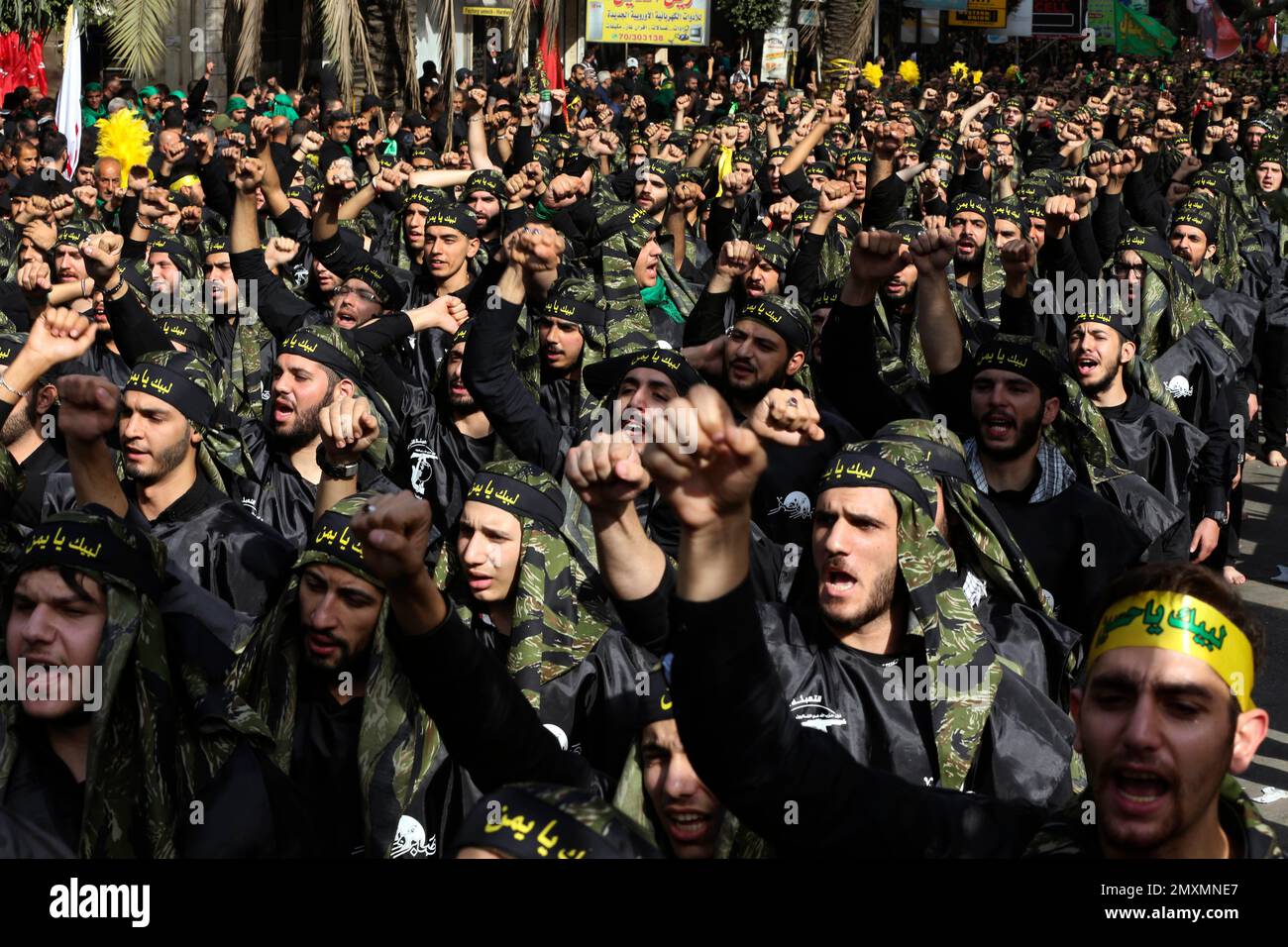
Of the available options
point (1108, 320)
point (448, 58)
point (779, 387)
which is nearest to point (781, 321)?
point (779, 387)

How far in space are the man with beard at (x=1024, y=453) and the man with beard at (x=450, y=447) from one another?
5.92 ft

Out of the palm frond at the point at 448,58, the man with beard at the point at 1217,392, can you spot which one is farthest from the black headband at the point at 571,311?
the palm frond at the point at 448,58

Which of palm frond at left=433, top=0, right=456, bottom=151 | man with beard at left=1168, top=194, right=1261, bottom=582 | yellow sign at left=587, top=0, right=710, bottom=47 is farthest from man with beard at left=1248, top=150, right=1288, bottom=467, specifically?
yellow sign at left=587, top=0, right=710, bottom=47

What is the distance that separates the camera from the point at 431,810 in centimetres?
394

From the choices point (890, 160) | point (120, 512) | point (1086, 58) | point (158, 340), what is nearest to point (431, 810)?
point (120, 512)

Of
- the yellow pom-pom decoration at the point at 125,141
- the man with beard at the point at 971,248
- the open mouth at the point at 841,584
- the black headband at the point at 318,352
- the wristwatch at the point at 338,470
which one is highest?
the yellow pom-pom decoration at the point at 125,141

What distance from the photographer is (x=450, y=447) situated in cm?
674

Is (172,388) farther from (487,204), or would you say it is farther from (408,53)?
(408,53)

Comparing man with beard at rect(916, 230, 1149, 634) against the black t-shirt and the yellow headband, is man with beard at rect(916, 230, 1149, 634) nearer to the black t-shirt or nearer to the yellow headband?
the black t-shirt

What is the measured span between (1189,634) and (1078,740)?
0.80 ft

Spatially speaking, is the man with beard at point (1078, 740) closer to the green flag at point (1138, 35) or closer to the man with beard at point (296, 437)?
the man with beard at point (296, 437)

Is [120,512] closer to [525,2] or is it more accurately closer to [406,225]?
[406,225]

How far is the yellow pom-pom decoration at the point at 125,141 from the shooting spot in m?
14.6
